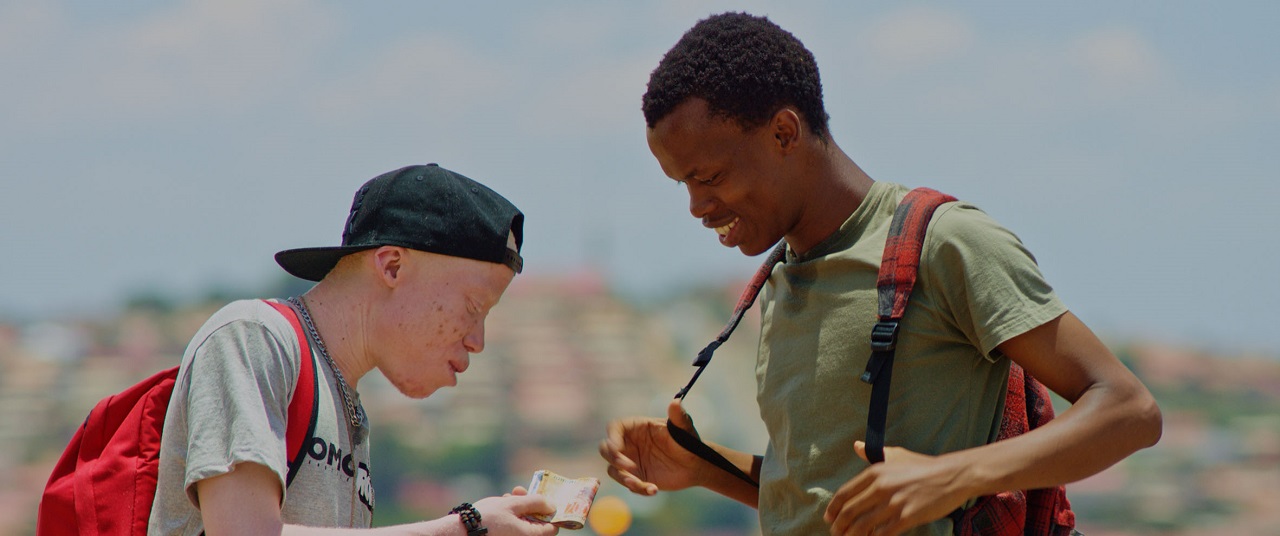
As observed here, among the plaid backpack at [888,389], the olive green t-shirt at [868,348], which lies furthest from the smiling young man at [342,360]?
the plaid backpack at [888,389]

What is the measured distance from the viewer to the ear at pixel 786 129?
9.79ft

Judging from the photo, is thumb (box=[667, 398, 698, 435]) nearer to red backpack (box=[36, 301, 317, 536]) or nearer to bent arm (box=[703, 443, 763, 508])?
bent arm (box=[703, 443, 763, 508])

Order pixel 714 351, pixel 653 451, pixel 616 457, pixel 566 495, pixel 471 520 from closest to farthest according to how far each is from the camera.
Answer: pixel 471 520
pixel 566 495
pixel 714 351
pixel 616 457
pixel 653 451

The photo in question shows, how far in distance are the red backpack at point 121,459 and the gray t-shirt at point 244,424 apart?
0.03m

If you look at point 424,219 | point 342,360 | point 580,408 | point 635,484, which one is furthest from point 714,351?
point 580,408

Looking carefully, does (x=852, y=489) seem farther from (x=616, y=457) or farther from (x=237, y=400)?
(x=237, y=400)

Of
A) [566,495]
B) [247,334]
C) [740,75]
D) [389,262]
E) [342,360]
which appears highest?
[740,75]

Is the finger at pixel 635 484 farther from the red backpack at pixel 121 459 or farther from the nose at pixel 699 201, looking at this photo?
the red backpack at pixel 121 459

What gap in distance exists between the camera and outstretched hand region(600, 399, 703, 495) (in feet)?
11.1

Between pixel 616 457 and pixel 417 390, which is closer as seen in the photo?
pixel 417 390

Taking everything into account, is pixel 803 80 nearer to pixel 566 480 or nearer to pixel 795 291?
pixel 795 291

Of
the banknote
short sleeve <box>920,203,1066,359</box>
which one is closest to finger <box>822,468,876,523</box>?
short sleeve <box>920,203,1066,359</box>

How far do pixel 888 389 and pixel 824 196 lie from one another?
0.55 meters

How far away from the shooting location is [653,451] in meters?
3.47
